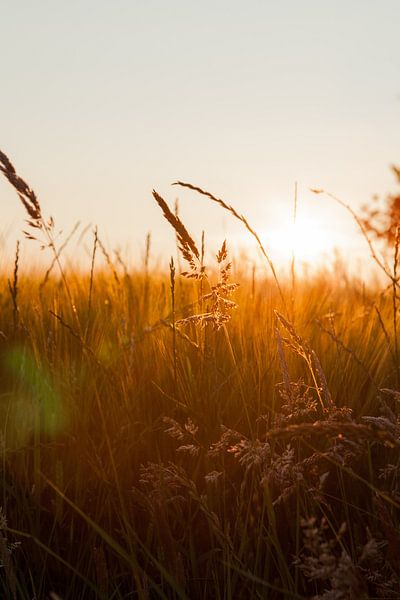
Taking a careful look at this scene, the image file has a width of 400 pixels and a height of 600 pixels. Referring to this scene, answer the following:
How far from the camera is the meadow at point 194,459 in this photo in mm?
1554

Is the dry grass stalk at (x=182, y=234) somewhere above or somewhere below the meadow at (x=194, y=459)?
above

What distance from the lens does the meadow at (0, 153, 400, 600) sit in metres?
1.55

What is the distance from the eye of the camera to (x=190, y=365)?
2.30 metres

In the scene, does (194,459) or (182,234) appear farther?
(194,459)

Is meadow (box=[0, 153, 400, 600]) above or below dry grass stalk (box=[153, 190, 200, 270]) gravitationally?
below

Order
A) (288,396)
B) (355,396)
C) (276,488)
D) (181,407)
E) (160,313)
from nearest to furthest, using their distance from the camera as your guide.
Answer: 1. (288,396)
2. (276,488)
3. (181,407)
4. (355,396)
5. (160,313)

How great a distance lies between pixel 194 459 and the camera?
203 cm

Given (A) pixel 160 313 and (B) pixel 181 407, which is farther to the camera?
(A) pixel 160 313

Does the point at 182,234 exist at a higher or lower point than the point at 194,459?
higher

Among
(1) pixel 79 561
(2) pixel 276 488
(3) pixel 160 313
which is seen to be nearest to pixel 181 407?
(2) pixel 276 488

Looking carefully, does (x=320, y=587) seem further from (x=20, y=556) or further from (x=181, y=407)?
(x=20, y=556)

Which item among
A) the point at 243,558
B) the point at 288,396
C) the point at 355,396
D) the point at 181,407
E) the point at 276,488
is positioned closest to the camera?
the point at 288,396

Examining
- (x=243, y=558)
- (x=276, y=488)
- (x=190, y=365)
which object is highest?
(x=190, y=365)

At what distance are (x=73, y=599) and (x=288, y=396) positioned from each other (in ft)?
2.48
